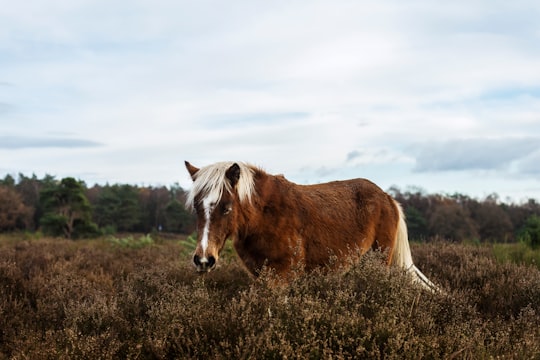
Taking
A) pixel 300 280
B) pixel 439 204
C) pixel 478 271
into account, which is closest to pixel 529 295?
pixel 478 271

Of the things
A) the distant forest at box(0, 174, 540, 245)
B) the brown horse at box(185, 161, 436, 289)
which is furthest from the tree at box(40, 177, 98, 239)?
the brown horse at box(185, 161, 436, 289)

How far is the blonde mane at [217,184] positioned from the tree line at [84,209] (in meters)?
22.7

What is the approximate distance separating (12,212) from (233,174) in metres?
39.1

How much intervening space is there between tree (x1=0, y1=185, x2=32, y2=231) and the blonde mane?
3738 centimetres

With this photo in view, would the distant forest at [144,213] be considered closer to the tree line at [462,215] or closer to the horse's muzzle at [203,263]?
the tree line at [462,215]

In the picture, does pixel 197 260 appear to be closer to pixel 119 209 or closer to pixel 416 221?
pixel 416 221

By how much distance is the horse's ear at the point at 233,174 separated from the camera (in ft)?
15.1

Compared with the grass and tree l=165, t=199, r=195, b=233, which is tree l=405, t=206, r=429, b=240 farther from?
the grass

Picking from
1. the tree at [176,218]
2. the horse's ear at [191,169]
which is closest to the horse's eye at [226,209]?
the horse's ear at [191,169]

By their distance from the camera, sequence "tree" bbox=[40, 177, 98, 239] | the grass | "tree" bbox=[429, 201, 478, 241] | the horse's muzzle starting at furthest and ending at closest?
"tree" bbox=[40, 177, 98, 239] → "tree" bbox=[429, 201, 478, 241] → the grass → the horse's muzzle

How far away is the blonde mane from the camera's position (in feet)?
14.8

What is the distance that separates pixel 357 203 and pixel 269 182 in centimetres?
149

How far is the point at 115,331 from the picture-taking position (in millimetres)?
4266

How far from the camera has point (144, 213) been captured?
157 feet
